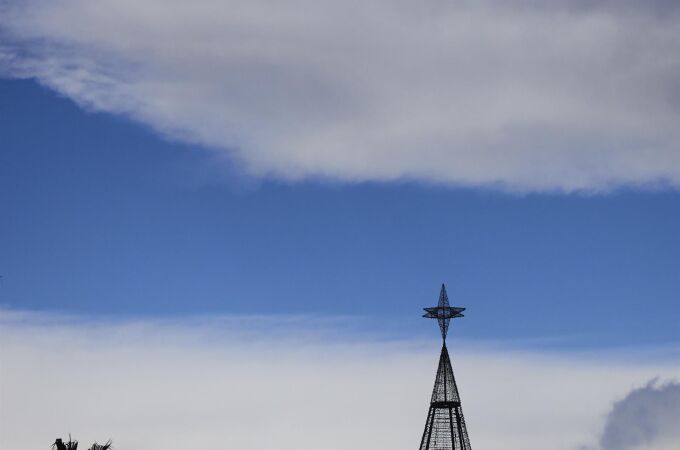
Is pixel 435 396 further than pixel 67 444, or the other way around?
pixel 435 396

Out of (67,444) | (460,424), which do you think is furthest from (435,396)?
(67,444)

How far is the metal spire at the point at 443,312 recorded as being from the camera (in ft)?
474

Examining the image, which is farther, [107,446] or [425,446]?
[425,446]

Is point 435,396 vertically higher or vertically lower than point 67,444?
higher

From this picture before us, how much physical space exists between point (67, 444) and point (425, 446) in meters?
88.5

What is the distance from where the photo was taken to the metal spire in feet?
474

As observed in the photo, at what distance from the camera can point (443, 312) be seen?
145 metres

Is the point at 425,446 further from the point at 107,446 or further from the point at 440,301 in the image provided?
the point at 107,446

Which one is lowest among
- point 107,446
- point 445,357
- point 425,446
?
point 107,446

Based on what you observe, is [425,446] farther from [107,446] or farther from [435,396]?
[107,446]

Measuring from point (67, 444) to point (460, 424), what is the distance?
90.2 meters

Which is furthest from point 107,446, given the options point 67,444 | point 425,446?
point 425,446

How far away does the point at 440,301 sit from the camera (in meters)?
146

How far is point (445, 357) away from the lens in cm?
14412
